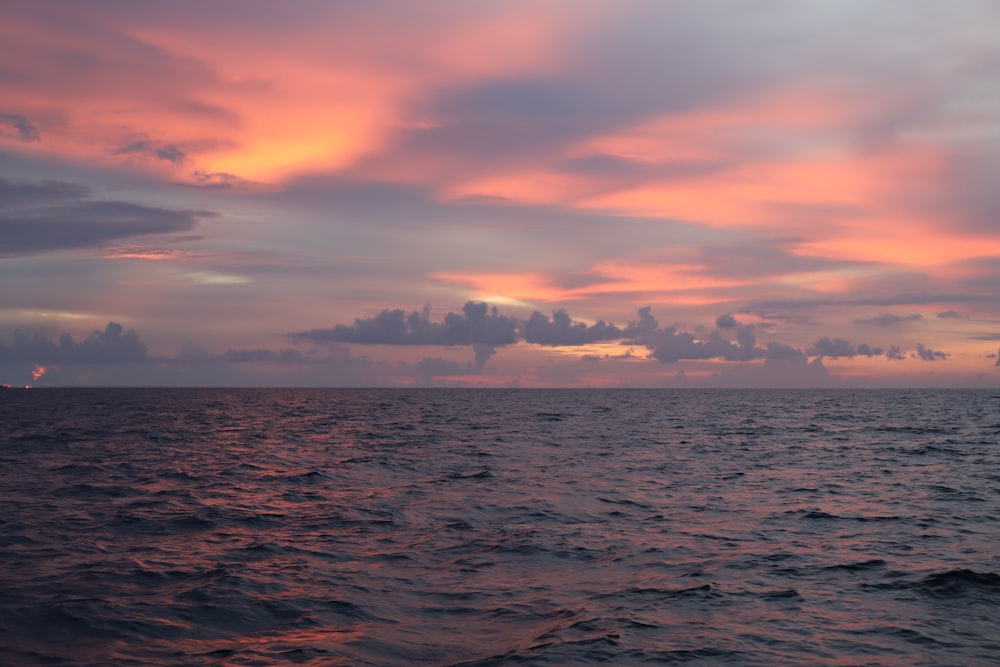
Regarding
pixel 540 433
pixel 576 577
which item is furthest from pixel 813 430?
pixel 576 577

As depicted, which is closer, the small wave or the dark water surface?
the dark water surface

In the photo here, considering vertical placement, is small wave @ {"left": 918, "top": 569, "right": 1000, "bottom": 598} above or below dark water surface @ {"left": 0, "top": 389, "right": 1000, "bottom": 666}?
above

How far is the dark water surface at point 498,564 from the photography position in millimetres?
12805

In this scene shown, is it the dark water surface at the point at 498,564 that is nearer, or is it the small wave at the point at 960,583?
the dark water surface at the point at 498,564

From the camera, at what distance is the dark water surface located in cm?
1280

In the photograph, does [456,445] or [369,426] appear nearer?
[456,445]

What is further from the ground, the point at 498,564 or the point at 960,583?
the point at 960,583

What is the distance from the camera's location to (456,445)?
51531 millimetres

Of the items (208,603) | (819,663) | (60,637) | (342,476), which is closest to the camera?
(819,663)

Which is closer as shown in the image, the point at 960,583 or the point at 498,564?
the point at 960,583

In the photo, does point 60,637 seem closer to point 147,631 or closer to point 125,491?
point 147,631

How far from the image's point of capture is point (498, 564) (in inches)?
730

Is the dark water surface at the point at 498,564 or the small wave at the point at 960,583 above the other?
the small wave at the point at 960,583

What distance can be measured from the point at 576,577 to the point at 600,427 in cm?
5631
